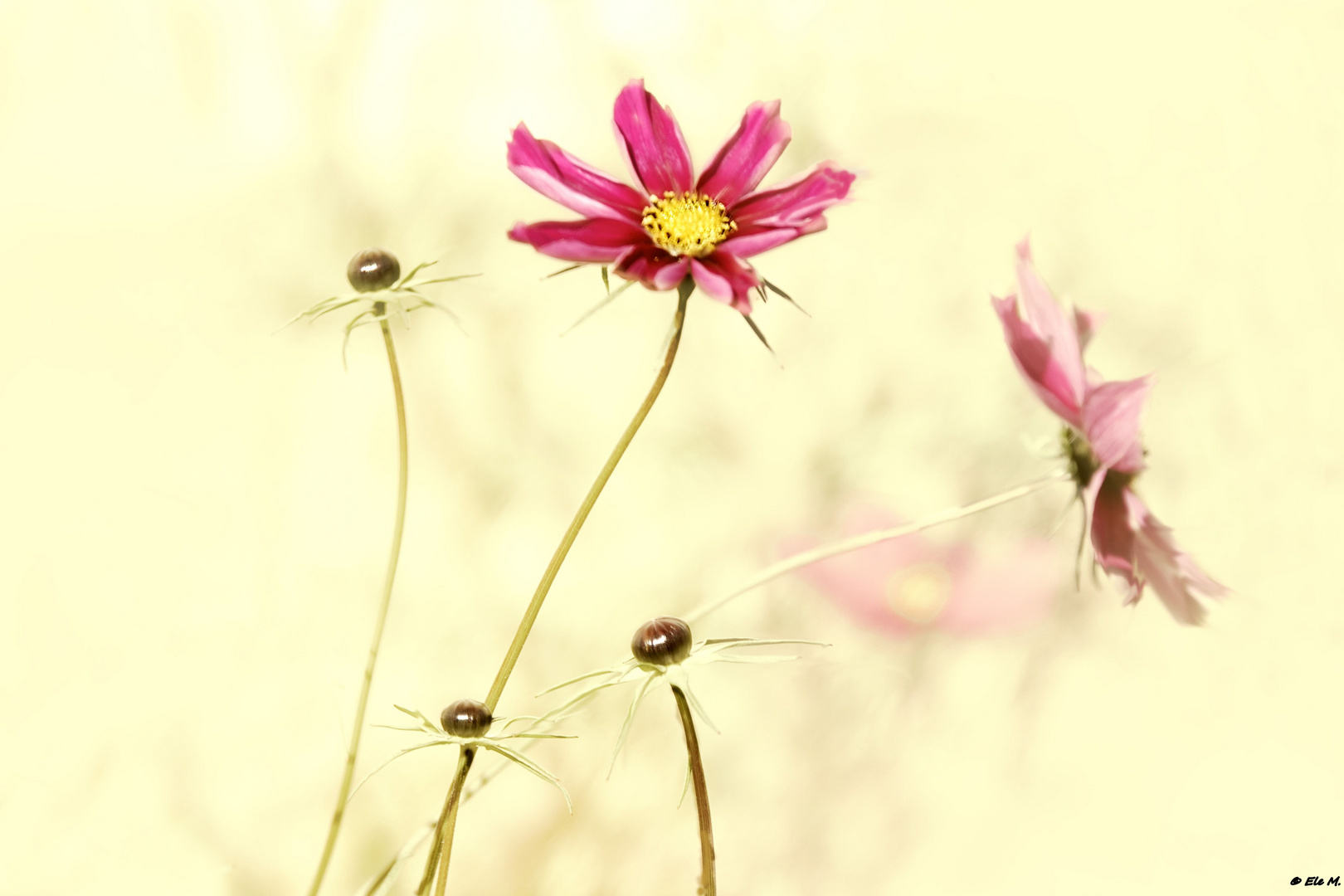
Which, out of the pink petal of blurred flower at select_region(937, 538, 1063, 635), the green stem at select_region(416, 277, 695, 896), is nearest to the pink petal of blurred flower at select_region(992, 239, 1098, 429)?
the green stem at select_region(416, 277, 695, 896)

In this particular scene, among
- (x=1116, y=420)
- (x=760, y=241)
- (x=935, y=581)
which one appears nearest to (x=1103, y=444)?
(x=1116, y=420)

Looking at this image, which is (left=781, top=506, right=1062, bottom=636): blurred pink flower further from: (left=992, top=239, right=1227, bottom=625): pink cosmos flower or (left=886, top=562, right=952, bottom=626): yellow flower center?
(left=992, top=239, right=1227, bottom=625): pink cosmos flower

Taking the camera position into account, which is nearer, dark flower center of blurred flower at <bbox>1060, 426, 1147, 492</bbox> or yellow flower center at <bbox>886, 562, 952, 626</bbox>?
dark flower center of blurred flower at <bbox>1060, 426, 1147, 492</bbox>

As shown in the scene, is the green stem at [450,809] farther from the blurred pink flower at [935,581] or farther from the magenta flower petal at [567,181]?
the blurred pink flower at [935,581]

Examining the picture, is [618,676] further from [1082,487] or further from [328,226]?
[328,226]

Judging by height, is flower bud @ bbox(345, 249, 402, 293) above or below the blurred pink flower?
below

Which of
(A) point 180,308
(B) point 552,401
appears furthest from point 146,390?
(B) point 552,401
